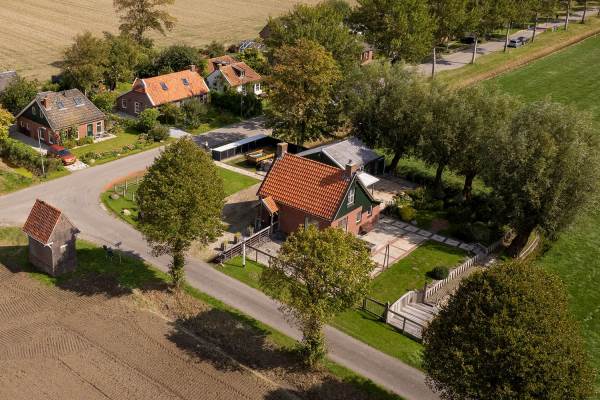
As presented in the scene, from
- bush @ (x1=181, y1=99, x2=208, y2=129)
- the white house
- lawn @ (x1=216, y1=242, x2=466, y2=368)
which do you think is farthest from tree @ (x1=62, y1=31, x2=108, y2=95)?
lawn @ (x1=216, y1=242, x2=466, y2=368)

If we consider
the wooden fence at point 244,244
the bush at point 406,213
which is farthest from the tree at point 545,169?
the wooden fence at point 244,244

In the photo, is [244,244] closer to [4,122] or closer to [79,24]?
[4,122]

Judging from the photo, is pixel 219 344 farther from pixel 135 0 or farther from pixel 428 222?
pixel 135 0

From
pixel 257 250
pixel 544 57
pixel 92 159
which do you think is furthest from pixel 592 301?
pixel 544 57

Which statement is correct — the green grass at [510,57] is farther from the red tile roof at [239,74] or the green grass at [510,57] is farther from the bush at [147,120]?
the bush at [147,120]

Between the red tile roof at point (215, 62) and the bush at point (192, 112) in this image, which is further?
the red tile roof at point (215, 62)

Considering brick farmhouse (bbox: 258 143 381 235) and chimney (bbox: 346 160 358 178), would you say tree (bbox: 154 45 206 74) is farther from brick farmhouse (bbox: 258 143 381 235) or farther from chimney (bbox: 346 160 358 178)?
chimney (bbox: 346 160 358 178)

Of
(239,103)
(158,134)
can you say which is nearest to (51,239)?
(158,134)
